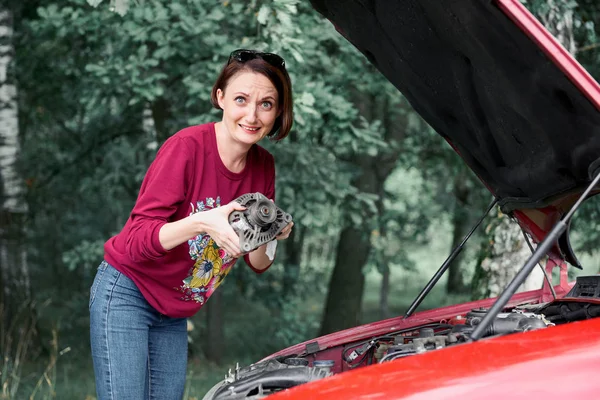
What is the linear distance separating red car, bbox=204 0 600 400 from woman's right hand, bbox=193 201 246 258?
0.42 meters

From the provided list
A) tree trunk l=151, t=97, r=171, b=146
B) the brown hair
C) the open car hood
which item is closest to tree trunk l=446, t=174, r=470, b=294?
tree trunk l=151, t=97, r=171, b=146

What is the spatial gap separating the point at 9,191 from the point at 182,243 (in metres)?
6.11

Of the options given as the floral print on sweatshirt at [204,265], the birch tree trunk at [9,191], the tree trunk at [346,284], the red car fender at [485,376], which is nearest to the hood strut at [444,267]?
the floral print on sweatshirt at [204,265]

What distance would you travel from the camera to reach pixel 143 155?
8.09 m

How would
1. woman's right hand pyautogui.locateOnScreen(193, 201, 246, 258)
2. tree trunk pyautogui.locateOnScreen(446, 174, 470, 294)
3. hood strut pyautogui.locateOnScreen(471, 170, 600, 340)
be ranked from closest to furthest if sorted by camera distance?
hood strut pyautogui.locateOnScreen(471, 170, 600, 340) < woman's right hand pyautogui.locateOnScreen(193, 201, 246, 258) < tree trunk pyautogui.locateOnScreen(446, 174, 470, 294)

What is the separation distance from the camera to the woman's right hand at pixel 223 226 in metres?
2.20

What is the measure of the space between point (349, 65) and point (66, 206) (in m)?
6.09

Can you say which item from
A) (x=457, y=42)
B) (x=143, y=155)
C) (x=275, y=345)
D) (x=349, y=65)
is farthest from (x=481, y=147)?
(x=275, y=345)

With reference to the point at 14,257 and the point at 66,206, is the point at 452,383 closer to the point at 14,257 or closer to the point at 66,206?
the point at 14,257

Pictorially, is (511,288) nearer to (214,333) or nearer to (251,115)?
(251,115)

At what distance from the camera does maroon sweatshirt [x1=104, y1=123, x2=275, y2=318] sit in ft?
8.14

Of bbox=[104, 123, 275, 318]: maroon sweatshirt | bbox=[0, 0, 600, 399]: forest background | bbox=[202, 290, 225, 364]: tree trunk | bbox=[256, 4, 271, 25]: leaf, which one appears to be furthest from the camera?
bbox=[202, 290, 225, 364]: tree trunk

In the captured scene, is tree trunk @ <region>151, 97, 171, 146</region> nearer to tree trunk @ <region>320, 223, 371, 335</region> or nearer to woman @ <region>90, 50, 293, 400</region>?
tree trunk @ <region>320, 223, 371, 335</region>

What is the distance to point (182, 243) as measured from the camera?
255cm
